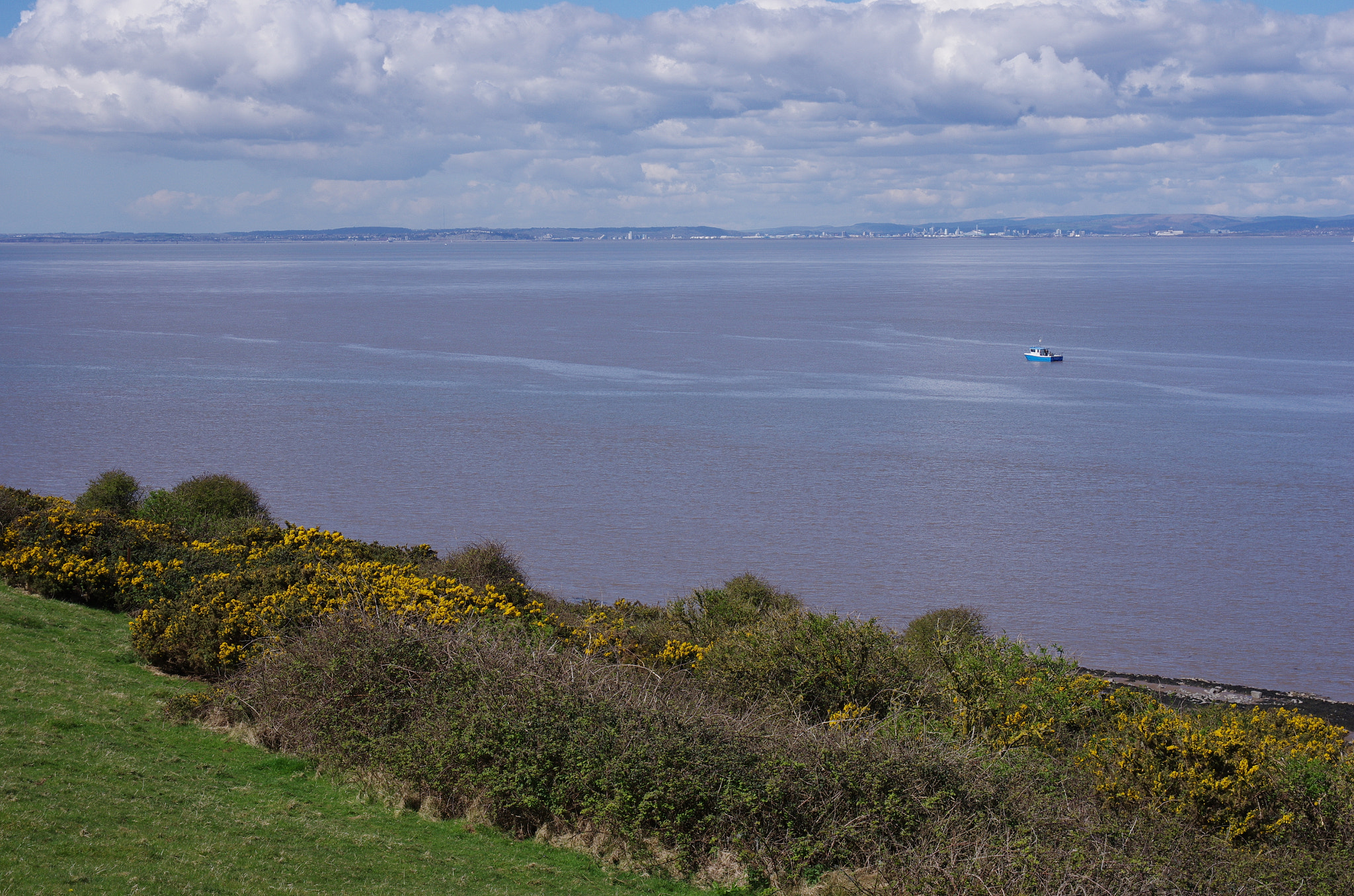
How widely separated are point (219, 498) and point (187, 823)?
20387 millimetres

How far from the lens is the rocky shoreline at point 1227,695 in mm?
20609

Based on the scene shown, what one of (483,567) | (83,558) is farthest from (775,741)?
(83,558)

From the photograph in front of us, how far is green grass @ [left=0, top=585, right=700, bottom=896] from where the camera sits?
8305 mm

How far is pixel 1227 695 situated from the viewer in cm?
2191

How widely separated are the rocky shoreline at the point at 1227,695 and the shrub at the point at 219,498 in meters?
20.0

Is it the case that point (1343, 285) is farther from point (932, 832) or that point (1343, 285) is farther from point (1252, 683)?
point (932, 832)

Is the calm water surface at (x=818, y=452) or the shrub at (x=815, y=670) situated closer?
the shrub at (x=815, y=670)

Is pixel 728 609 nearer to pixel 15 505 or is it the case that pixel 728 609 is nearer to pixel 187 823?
pixel 187 823

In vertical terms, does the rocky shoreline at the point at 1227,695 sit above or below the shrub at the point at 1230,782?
below

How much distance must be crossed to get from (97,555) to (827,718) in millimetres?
12849

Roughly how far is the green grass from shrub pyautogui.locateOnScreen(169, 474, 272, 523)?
46.8 ft

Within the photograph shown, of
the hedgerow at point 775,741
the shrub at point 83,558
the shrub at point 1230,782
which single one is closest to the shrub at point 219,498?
the shrub at point 83,558

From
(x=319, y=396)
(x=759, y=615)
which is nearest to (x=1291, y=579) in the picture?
(x=759, y=615)

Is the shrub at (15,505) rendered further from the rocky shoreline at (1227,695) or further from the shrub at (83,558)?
the rocky shoreline at (1227,695)
